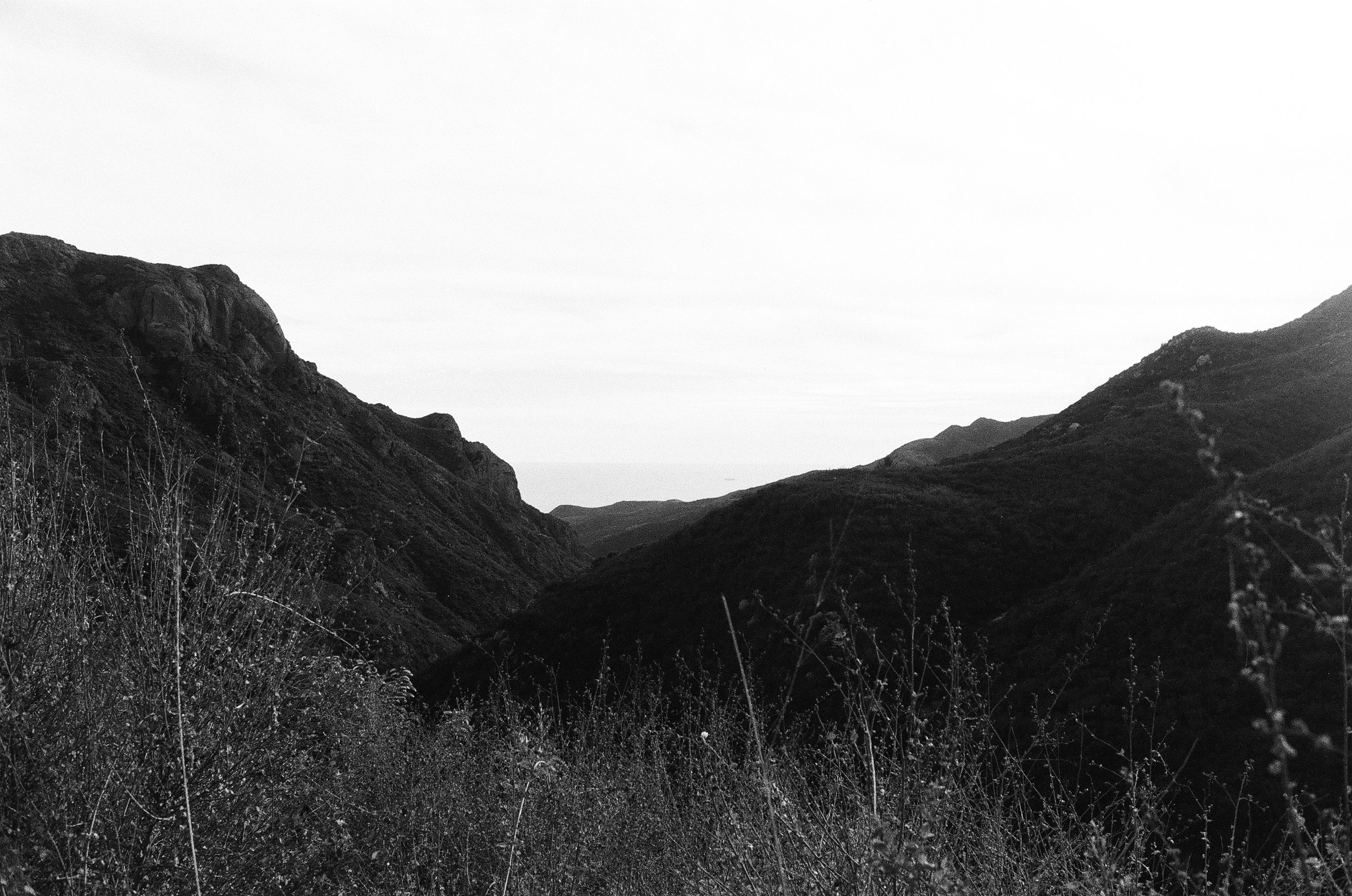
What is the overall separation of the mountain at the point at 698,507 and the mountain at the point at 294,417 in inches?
414

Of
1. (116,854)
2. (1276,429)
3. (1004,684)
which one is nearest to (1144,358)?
(1276,429)

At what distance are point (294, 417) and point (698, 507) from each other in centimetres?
6986

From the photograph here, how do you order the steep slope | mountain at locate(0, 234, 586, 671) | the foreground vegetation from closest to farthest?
1. the foreground vegetation
2. mountain at locate(0, 234, 586, 671)
3. the steep slope

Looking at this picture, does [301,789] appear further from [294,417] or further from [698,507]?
[698,507]

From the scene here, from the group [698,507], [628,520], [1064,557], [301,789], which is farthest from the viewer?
[628,520]

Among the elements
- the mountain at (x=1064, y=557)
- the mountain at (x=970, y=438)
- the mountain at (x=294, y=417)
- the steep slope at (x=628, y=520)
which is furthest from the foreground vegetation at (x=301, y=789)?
the mountain at (x=970, y=438)

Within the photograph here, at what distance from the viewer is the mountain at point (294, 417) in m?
47.6

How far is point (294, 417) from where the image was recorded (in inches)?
2518

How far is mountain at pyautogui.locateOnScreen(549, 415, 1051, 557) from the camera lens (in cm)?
8794

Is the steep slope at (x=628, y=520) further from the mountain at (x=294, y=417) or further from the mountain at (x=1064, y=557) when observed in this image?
the mountain at (x=1064, y=557)

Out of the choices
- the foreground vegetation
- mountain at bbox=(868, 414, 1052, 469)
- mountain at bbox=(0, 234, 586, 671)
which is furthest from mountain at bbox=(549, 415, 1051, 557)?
the foreground vegetation

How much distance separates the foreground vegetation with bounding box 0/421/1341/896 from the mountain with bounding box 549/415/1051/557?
162 ft

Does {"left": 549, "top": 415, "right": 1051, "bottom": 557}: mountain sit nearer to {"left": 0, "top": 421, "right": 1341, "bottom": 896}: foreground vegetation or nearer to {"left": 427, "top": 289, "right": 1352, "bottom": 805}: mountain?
{"left": 427, "top": 289, "right": 1352, "bottom": 805}: mountain

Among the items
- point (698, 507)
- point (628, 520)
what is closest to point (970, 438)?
point (698, 507)
